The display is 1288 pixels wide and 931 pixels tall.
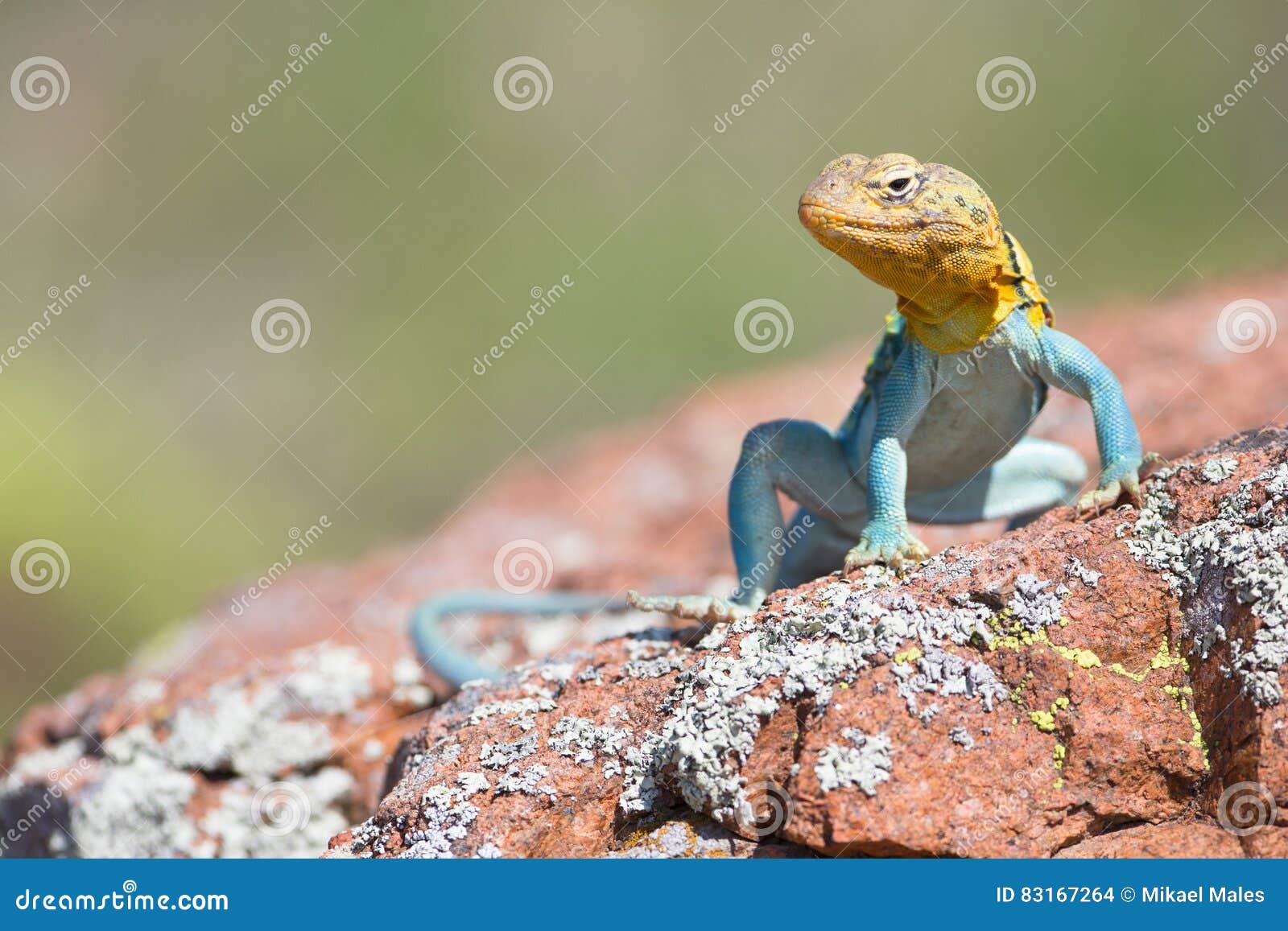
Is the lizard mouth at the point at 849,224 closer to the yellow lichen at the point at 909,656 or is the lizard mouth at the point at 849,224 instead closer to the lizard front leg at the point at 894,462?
the lizard front leg at the point at 894,462

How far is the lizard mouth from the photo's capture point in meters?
3.98

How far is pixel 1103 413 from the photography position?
417 cm

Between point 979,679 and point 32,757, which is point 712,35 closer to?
point 32,757

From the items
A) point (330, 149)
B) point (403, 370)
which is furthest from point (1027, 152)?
point (330, 149)

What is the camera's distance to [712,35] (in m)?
14.3

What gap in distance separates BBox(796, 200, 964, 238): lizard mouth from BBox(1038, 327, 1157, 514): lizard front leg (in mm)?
706

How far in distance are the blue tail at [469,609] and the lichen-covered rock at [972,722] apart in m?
2.04

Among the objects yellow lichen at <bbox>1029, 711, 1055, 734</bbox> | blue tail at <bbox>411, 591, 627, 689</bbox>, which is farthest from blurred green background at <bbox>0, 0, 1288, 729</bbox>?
yellow lichen at <bbox>1029, 711, 1055, 734</bbox>

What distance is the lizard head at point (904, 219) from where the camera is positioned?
3988 mm

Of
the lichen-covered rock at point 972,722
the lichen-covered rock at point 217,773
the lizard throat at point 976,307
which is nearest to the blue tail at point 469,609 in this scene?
the lichen-covered rock at point 217,773

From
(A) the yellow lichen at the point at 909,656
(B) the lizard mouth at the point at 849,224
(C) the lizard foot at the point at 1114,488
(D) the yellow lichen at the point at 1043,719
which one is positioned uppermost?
(B) the lizard mouth at the point at 849,224

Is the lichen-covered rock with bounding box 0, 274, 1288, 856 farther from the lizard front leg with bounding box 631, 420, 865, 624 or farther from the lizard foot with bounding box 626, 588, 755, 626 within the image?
the lizard front leg with bounding box 631, 420, 865, 624

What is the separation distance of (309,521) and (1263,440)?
10.2 m

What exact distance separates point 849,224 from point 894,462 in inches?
36.4
